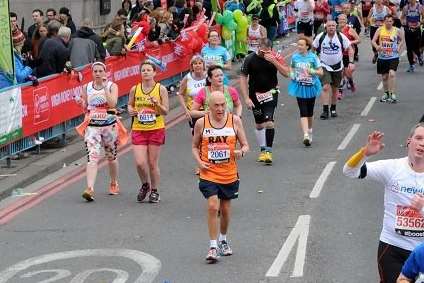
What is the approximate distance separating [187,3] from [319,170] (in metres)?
13.4

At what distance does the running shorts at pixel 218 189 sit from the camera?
10305 millimetres

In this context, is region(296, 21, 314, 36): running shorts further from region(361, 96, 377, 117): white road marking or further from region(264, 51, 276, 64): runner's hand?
region(264, 51, 276, 64): runner's hand

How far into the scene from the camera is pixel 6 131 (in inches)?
589

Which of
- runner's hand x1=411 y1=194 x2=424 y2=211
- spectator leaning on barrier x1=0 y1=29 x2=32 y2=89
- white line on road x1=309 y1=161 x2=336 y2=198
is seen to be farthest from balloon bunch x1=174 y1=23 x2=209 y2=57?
runner's hand x1=411 y1=194 x2=424 y2=211

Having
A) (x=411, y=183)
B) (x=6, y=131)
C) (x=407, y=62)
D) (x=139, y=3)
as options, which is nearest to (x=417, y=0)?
(x=407, y=62)

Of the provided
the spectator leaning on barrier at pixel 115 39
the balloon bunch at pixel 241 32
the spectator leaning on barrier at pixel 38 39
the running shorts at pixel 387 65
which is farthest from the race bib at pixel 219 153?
the balloon bunch at pixel 241 32

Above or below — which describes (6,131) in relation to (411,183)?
below

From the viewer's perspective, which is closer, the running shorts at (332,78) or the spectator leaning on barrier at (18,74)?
the spectator leaning on barrier at (18,74)

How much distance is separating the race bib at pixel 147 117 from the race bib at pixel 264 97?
286 cm

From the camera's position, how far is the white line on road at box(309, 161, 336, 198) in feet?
44.0

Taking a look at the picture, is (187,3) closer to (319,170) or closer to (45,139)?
(45,139)

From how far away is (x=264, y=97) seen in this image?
1548 centimetres

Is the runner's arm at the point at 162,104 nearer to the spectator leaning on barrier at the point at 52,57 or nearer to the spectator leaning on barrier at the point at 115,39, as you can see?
the spectator leaning on barrier at the point at 52,57

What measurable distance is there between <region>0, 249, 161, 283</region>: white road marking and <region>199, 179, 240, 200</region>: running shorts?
86cm
